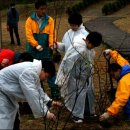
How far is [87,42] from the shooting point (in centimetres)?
638

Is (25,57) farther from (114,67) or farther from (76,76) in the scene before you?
(114,67)

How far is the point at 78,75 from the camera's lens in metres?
6.61

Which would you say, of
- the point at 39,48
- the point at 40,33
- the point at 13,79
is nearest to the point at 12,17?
the point at 40,33

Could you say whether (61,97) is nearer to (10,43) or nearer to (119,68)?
(119,68)

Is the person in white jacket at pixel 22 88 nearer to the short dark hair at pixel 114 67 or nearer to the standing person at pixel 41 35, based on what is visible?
the short dark hair at pixel 114 67

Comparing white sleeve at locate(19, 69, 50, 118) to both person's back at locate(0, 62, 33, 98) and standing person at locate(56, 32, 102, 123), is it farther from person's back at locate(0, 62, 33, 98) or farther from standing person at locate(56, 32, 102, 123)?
standing person at locate(56, 32, 102, 123)

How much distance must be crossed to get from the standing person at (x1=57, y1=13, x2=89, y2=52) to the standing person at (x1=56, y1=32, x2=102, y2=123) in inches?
6.6

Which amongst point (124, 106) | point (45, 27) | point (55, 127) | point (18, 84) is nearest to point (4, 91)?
point (18, 84)

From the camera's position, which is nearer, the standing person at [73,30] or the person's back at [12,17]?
the standing person at [73,30]

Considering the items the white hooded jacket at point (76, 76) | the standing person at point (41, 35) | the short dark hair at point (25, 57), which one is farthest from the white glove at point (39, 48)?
the short dark hair at point (25, 57)

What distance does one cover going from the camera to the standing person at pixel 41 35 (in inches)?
304

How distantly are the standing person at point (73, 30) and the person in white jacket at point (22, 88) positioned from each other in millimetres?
1533

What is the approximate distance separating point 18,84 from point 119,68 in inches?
70.2

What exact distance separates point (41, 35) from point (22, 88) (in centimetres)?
279
